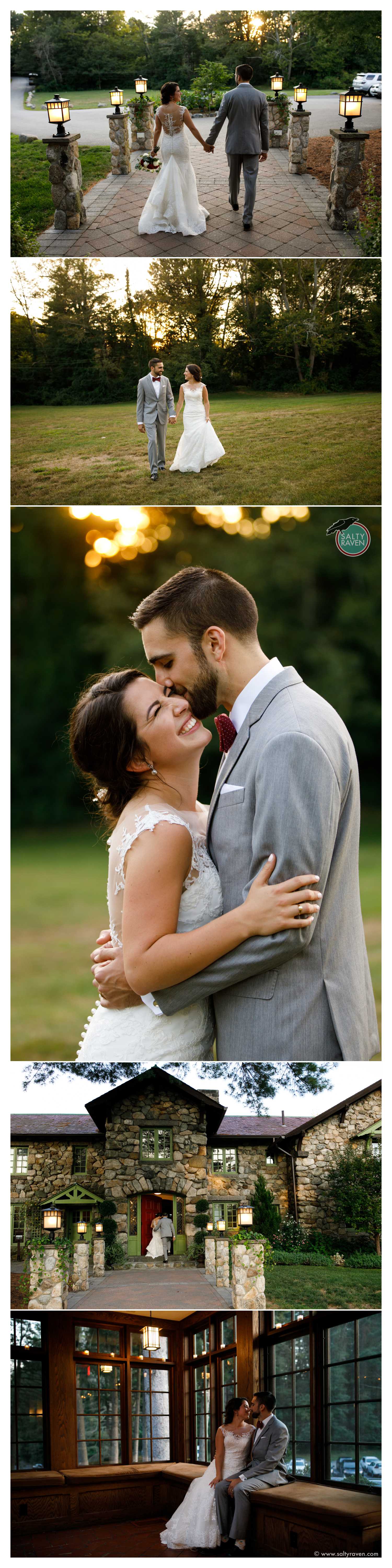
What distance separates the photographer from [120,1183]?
3941mm

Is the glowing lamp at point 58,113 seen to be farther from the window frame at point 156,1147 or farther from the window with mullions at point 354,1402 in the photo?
the window with mullions at point 354,1402

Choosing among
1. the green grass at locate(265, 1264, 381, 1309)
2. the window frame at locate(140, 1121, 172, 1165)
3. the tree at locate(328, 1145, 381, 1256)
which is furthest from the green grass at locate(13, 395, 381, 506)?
the green grass at locate(265, 1264, 381, 1309)

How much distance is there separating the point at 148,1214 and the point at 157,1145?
0.85ft

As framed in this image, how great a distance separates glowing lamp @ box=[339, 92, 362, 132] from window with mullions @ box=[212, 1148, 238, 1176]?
13.8 ft

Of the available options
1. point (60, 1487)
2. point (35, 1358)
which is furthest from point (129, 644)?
point (60, 1487)

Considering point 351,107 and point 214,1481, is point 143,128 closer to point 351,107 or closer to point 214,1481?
point 351,107

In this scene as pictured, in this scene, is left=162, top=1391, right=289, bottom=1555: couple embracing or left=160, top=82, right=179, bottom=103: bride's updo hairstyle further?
left=160, top=82, right=179, bottom=103: bride's updo hairstyle

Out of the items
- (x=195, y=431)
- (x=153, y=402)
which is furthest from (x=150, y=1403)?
(x=153, y=402)

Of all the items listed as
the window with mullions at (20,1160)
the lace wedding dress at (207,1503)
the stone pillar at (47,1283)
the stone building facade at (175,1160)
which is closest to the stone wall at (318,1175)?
the stone building facade at (175,1160)

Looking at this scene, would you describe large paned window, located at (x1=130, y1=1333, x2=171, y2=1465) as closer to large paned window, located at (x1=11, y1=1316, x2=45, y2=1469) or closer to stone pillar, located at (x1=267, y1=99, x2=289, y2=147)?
large paned window, located at (x1=11, y1=1316, x2=45, y2=1469)

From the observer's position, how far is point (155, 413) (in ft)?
14.2

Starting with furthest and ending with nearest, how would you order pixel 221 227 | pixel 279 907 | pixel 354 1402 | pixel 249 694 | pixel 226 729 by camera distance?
pixel 221 227 → pixel 354 1402 → pixel 226 729 → pixel 249 694 → pixel 279 907

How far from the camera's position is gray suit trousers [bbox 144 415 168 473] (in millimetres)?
4324
